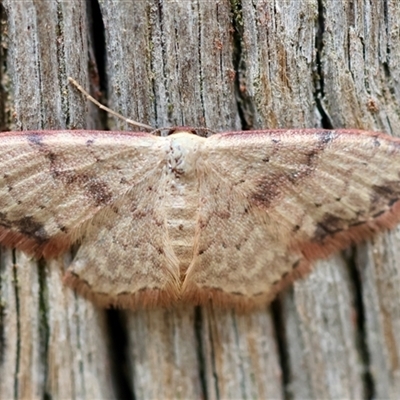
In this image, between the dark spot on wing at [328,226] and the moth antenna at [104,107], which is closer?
the dark spot on wing at [328,226]

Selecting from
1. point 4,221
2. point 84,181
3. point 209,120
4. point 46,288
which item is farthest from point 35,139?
point 209,120

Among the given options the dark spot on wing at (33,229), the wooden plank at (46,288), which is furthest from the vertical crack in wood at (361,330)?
the dark spot on wing at (33,229)

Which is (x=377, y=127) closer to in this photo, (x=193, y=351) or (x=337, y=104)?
(x=337, y=104)

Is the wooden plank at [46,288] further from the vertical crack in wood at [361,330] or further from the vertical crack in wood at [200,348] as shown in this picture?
the vertical crack in wood at [361,330]

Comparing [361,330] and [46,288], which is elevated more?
[46,288]

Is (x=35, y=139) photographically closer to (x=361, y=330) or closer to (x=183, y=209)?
(x=183, y=209)

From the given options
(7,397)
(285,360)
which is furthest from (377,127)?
(7,397)

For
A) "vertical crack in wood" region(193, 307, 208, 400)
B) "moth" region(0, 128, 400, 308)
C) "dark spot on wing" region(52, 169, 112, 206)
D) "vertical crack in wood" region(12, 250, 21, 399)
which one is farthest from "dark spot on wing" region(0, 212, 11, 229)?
"vertical crack in wood" region(193, 307, 208, 400)
